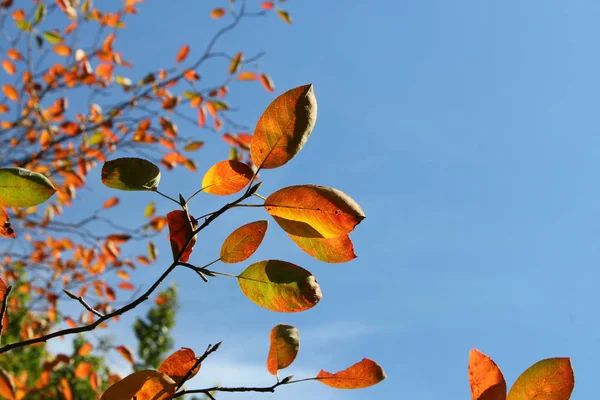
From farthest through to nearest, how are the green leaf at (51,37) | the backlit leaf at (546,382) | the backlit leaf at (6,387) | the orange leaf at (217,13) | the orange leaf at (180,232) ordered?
the orange leaf at (217,13) → the green leaf at (51,37) → the backlit leaf at (6,387) → the orange leaf at (180,232) → the backlit leaf at (546,382)

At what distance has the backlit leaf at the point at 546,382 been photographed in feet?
1.52

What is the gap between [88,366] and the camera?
9.50ft

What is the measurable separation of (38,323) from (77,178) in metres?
1.61

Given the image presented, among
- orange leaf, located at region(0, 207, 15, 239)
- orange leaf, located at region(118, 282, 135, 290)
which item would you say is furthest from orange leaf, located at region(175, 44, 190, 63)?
orange leaf, located at region(0, 207, 15, 239)

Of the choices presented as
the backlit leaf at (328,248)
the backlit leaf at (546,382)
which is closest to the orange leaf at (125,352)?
the backlit leaf at (328,248)

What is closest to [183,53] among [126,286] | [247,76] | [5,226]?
[247,76]

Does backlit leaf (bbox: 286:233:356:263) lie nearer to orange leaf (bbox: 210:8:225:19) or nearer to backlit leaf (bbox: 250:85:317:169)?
backlit leaf (bbox: 250:85:317:169)

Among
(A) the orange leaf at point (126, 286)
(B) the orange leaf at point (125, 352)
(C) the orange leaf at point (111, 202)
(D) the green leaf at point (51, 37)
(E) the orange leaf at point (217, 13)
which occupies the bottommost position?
(B) the orange leaf at point (125, 352)

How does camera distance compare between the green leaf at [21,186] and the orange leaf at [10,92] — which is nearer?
the green leaf at [21,186]

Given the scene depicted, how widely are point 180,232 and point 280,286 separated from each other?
0.42 ft

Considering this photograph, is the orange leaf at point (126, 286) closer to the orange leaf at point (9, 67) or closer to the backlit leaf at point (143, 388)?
the orange leaf at point (9, 67)

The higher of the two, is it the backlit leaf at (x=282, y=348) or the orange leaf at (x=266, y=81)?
the orange leaf at (x=266, y=81)

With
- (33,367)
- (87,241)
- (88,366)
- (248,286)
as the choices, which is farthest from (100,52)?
(33,367)

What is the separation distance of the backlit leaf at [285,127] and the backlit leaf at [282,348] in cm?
23
